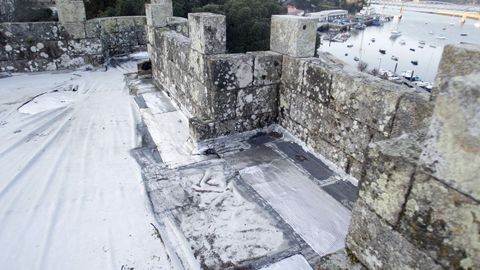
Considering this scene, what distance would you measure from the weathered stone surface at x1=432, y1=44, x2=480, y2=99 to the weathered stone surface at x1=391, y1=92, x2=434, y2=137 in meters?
0.56

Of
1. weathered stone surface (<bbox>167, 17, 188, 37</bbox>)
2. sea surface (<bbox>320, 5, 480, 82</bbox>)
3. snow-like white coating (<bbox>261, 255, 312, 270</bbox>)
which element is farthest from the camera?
sea surface (<bbox>320, 5, 480, 82</bbox>)

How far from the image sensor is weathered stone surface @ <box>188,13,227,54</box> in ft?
11.0

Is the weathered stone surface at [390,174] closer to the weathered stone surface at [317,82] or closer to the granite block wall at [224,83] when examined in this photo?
the weathered stone surface at [317,82]

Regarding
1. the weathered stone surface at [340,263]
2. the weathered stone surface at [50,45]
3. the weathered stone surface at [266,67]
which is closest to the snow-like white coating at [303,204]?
the weathered stone surface at [340,263]

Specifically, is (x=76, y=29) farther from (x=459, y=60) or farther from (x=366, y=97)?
(x=459, y=60)

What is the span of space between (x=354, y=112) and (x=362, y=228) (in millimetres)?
1468

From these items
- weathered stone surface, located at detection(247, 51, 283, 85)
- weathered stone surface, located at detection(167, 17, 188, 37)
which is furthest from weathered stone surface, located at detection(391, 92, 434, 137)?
weathered stone surface, located at detection(167, 17, 188, 37)

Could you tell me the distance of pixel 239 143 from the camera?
3.62 meters

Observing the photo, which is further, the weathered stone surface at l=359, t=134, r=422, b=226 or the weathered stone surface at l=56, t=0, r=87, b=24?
the weathered stone surface at l=56, t=0, r=87, b=24

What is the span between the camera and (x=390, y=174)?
48.8 inches

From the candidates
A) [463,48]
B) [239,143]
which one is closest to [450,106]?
[463,48]

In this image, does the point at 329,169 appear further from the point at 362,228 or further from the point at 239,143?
the point at 362,228

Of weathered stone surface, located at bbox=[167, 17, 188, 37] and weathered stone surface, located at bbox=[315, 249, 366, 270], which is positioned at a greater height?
weathered stone surface, located at bbox=[167, 17, 188, 37]

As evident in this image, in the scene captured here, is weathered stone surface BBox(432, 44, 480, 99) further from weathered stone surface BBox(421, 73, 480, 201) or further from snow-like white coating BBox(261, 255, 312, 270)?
snow-like white coating BBox(261, 255, 312, 270)
